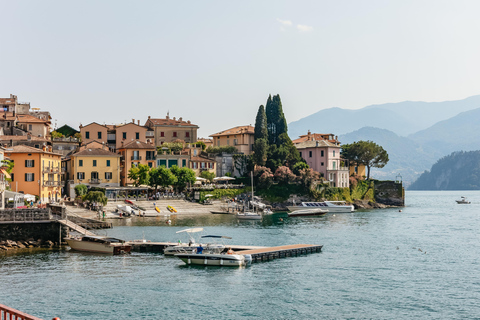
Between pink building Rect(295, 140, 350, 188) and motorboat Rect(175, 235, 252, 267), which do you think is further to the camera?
pink building Rect(295, 140, 350, 188)

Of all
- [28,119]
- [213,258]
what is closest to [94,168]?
[28,119]

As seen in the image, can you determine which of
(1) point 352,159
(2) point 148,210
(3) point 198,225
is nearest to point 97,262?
(3) point 198,225

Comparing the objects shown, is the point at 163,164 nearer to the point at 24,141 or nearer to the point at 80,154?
the point at 80,154

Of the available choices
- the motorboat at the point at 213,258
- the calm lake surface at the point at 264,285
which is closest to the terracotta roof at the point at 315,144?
the calm lake surface at the point at 264,285

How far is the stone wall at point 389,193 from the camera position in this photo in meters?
135

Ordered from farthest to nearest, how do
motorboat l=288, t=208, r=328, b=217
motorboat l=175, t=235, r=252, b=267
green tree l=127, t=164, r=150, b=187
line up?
1. green tree l=127, t=164, r=150, b=187
2. motorboat l=288, t=208, r=328, b=217
3. motorboat l=175, t=235, r=252, b=267

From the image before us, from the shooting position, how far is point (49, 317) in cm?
3120

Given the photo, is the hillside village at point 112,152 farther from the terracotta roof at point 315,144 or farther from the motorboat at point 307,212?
the motorboat at point 307,212

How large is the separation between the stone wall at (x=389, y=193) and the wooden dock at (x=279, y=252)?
82797 millimetres

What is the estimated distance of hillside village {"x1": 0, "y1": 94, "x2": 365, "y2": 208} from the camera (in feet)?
284

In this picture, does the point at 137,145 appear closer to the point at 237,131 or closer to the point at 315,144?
the point at 237,131

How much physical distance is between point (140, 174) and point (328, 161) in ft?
136

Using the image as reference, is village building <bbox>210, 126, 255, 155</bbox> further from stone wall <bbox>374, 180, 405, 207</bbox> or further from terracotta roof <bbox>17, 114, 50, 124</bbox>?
terracotta roof <bbox>17, 114, 50, 124</bbox>

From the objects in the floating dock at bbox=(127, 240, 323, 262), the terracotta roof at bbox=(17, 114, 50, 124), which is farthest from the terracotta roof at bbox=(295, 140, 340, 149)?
the floating dock at bbox=(127, 240, 323, 262)
